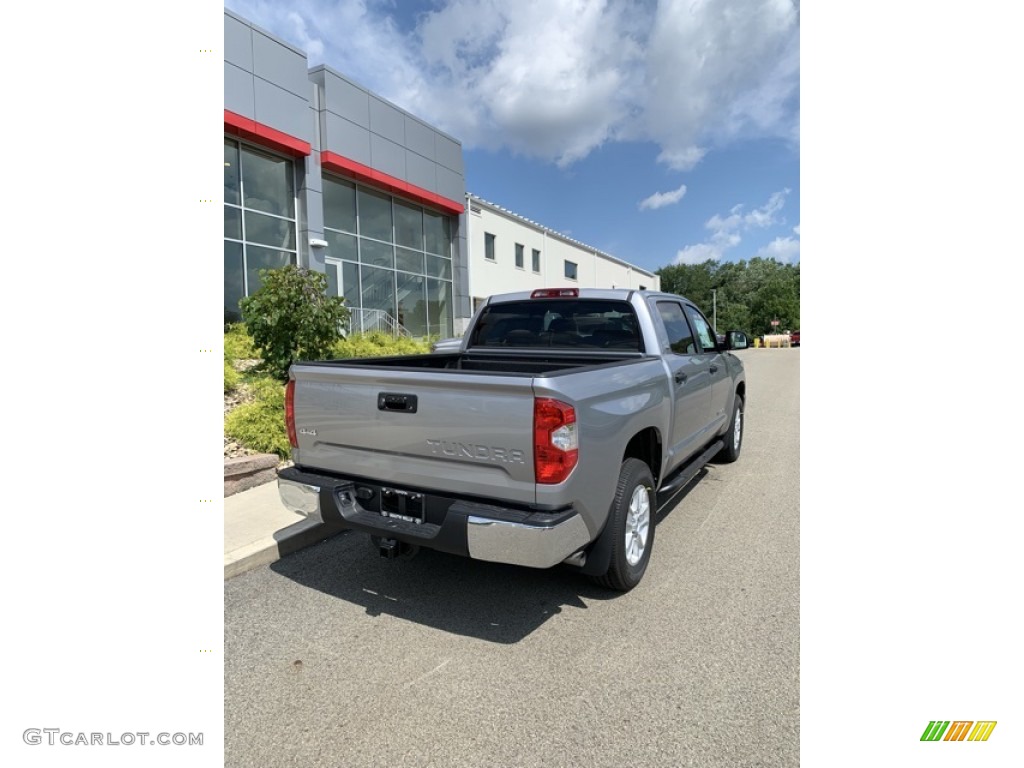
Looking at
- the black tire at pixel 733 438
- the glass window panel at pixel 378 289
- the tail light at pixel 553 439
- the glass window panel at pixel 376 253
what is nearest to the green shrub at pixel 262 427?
the tail light at pixel 553 439

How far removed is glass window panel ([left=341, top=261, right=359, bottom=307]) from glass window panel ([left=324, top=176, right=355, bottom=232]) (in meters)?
1.07

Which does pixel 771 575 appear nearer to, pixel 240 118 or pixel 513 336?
pixel 513 336

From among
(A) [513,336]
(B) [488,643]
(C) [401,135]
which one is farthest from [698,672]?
(C) [401,135]

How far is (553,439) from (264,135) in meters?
14.0

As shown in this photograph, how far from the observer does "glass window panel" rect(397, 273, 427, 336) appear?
63.6 ft

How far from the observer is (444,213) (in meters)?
21.4

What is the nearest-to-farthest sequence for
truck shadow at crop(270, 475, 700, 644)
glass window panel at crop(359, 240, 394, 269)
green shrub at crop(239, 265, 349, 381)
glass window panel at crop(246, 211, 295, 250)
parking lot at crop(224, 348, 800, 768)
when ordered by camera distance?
parking lot at crop(224, 348, 800, 768) → truck shadow at crop(270, 475, 700, 644) → green shrub at crop(239, 265, 349, 381) → glass window panel at crop(246, 211, 295, 250) → glass window panel at crop(359, 240, 394, 269)

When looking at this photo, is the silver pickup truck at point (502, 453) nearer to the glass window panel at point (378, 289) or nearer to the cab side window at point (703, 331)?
the cab side window at point (703, 331)

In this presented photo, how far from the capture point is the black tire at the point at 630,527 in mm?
3189

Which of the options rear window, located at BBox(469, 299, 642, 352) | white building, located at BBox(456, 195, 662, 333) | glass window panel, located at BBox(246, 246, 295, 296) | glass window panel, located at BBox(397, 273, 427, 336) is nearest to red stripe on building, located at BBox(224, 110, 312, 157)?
glass window panel, located at BBox(246, 246, 295, 296)

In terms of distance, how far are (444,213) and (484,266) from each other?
305 cm

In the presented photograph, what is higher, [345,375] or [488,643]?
[345,375]

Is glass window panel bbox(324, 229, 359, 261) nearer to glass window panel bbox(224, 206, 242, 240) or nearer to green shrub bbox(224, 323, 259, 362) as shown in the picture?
glass window panel bbox(224, 206, 242, 240)

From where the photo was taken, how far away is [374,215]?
18250mm
